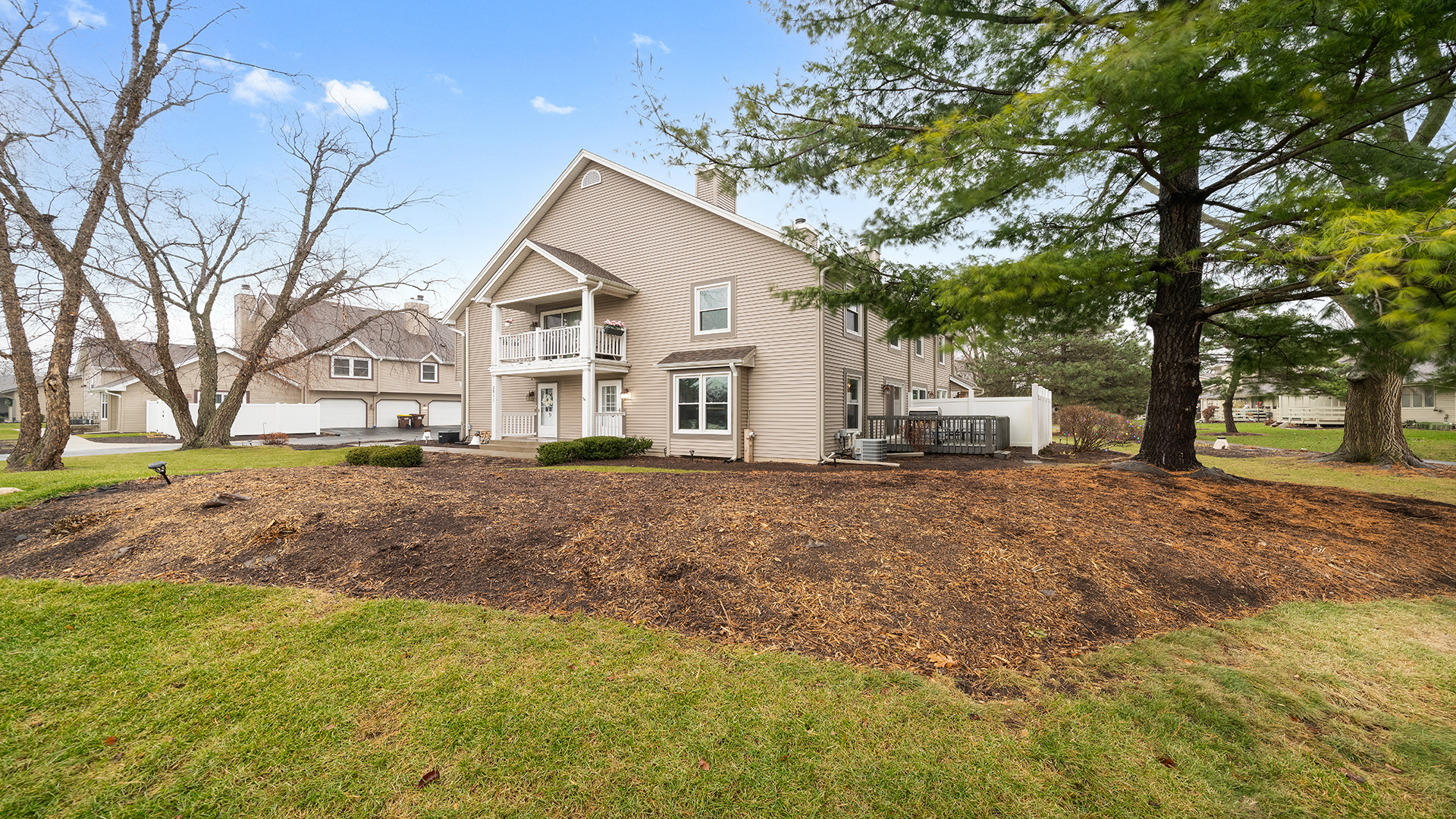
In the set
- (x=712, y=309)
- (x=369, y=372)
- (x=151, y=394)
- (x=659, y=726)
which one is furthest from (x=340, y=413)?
(x=659, y=726)

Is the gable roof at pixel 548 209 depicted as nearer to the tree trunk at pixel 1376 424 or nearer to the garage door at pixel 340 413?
the tree trunk at pixel 1376 424

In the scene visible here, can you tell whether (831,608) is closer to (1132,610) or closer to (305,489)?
(1132,610)

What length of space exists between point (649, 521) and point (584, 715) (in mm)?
3067

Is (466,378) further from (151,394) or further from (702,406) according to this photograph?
(151,394)

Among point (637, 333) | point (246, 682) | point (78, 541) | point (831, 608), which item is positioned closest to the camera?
point (246, 682)

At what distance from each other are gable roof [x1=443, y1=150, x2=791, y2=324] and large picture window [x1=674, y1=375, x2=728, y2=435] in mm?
3978

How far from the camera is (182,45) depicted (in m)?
12.0

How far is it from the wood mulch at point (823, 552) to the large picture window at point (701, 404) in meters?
6.74

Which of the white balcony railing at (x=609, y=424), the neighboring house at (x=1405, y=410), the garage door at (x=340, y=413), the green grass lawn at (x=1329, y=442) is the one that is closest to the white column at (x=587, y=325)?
the white balcony railing at (x=609, y=424)

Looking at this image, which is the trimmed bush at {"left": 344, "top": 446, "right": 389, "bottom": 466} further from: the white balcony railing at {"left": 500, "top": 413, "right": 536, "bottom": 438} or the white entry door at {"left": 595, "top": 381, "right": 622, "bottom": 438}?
the white balcony railing at {"left": 500, "top": 413, "right": 536, "bottom": 438}

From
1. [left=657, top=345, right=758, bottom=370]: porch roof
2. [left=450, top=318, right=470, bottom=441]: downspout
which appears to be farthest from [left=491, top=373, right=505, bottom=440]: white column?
[left=657, top=345, right=758, bottom=370]: porch roof

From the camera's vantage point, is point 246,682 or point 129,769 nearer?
point 129,769

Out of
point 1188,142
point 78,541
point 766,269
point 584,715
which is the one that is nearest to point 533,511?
point 584,715

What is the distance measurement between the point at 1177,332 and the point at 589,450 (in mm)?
11444
